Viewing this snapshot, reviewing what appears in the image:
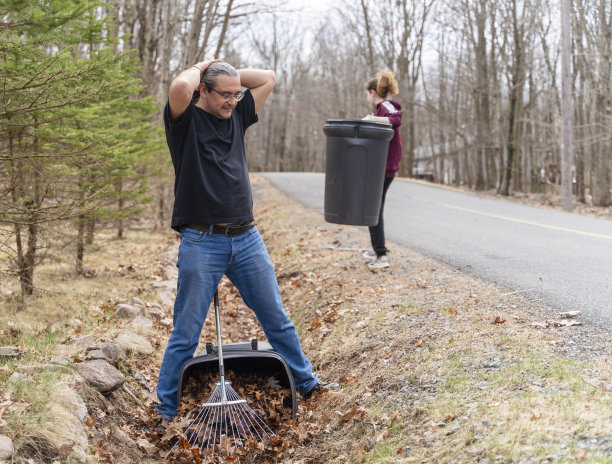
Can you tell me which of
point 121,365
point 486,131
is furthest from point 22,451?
point 486,131

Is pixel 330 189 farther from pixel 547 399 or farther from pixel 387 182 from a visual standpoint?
pixel 547 399

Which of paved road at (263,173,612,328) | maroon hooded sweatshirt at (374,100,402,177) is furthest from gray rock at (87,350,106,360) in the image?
paved road at (263,173,612,328)

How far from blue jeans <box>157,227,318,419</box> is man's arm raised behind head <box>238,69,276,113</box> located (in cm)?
96

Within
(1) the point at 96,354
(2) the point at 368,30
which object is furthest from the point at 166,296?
(2) the point at 368,30

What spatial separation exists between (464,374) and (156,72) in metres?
20.3

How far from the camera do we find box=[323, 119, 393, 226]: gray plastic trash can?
559 cm

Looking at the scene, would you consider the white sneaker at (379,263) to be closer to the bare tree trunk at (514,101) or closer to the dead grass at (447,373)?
the dead grass at (447,373)

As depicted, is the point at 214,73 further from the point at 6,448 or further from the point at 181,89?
the point at 6,448

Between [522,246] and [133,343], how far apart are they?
569 centimetres

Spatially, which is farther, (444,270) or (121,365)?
(444,270)

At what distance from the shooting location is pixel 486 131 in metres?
27.4

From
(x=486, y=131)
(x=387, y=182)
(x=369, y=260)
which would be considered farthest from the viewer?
(x=486, y=131)

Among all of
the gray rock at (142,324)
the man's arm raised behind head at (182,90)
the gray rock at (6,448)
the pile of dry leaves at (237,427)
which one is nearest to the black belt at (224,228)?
the man's arm raised behind head at (182,90)

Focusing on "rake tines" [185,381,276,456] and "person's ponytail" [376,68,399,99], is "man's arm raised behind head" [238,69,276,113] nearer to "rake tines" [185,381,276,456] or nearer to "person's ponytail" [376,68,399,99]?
"rake tines" [185,381,276,456]
